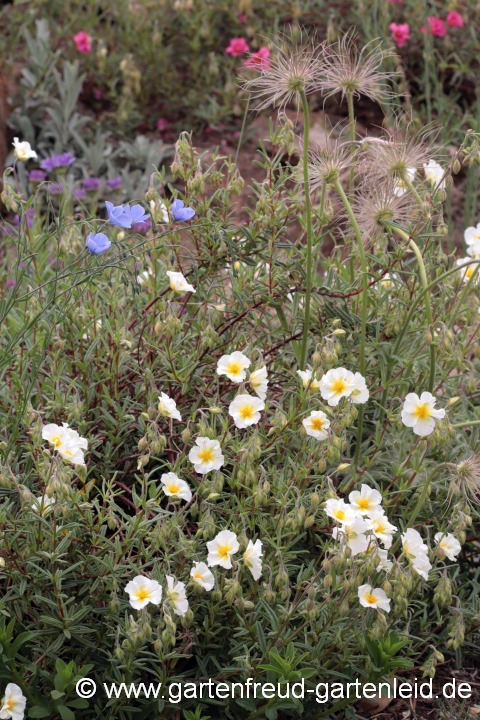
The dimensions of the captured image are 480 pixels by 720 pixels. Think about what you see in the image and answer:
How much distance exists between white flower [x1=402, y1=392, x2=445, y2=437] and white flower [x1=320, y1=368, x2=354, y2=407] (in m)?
0.14

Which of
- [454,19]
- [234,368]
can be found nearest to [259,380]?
[234,368]

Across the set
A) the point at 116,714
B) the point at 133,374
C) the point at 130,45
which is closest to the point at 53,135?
the point at 130,45

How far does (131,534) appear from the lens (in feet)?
7.11

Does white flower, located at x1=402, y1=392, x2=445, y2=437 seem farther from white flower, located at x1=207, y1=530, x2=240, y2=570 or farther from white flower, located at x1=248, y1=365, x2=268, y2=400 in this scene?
white flower, located at x1=207, y1=530, x2=240, y2=570

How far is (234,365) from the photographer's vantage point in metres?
2.31

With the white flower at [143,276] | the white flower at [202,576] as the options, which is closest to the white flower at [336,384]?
the white flower at [202,576]

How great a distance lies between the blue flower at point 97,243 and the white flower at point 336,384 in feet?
2.04

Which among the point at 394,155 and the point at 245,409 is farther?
the point at 394,155

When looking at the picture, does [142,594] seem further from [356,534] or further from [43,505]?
[356,534]

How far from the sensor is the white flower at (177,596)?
2026 millimetres

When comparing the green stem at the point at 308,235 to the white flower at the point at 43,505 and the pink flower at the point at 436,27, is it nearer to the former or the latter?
the white flower at the point at 43,505

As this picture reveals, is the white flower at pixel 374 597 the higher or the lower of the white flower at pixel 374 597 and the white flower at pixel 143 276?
the lower

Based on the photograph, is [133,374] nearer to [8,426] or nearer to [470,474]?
[8,426]

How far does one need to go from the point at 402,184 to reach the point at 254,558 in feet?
3.65
